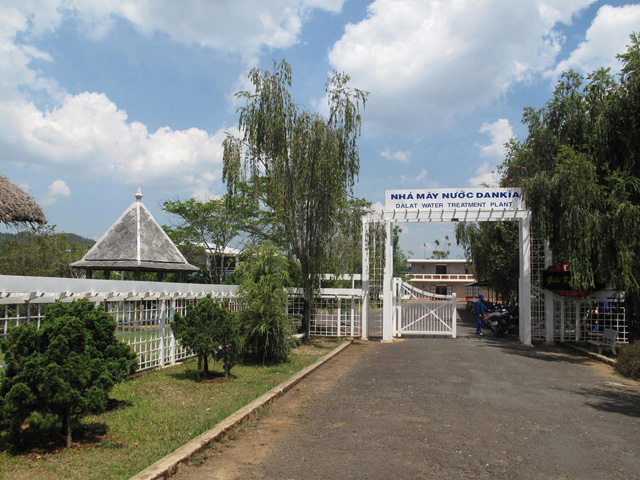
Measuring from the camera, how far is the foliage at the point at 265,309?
11164 millimetres

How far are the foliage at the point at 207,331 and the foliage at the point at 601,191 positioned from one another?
30.0ft

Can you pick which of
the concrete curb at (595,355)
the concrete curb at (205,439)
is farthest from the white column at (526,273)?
the concrete curb at (205,439)

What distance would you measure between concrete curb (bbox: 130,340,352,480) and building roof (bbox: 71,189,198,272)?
1053 centimetres

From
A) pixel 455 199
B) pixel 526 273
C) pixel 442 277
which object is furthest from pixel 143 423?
pixel 442 277

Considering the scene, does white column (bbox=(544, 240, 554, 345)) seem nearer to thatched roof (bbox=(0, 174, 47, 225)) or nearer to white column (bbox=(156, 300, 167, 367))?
white column (bbox=(156, 300, 167, 367))

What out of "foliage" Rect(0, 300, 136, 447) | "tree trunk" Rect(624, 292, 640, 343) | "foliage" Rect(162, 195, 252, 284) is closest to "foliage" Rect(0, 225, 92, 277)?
"foliage" Rect(162, 195, 252, 284)

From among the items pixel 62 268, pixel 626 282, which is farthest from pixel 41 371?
pixel 62 268

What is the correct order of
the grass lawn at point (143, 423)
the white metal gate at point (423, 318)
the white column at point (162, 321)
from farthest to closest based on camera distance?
1. the white metal gate at point (423, 318)
2. the white column at point (162, 321)
3. the grass lawn at point (143, 423)

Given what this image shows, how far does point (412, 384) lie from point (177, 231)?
79.1ft

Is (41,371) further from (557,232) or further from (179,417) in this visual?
(557,232)

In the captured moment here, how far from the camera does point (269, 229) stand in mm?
28594

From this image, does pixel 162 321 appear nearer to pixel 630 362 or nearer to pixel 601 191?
pixel 630 362

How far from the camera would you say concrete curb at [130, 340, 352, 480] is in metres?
4.52

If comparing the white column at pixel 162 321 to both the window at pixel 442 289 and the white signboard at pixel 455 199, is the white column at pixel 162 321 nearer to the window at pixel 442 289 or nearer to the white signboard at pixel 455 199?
the white signboard at pixel 455 199
